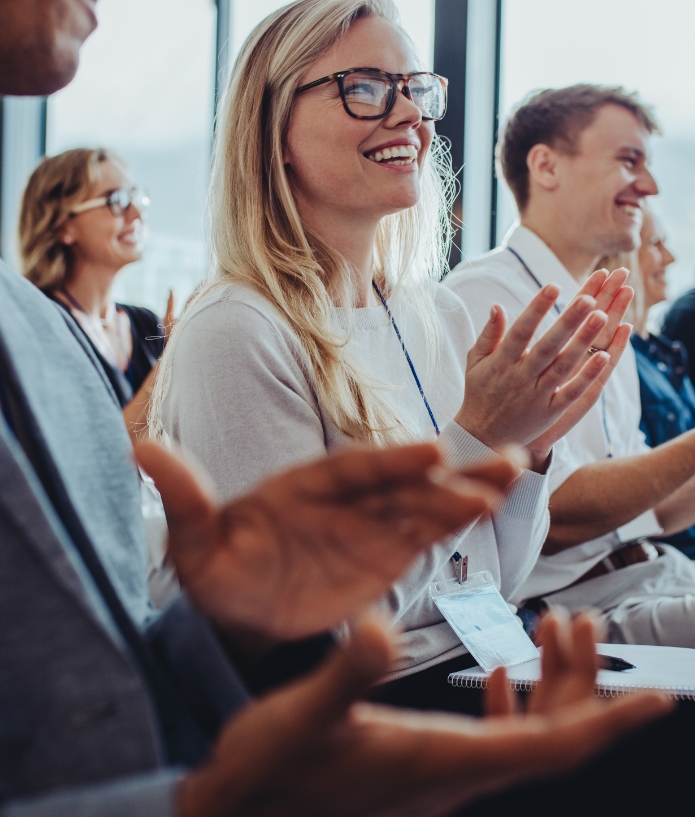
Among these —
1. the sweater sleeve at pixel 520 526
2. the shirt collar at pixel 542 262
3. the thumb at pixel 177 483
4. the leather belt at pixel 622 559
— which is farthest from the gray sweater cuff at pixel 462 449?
the shirt collar at pixel 542 262

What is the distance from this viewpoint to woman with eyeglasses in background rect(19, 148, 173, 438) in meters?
2.77

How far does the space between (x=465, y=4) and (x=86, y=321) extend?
1696 mm

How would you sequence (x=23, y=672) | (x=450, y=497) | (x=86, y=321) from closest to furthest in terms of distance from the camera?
1. (x=450, y=497)
2. (x=23, y=672)
3. (x=86, y=321)

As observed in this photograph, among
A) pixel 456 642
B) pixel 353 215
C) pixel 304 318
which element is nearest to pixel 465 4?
pixel 353 215

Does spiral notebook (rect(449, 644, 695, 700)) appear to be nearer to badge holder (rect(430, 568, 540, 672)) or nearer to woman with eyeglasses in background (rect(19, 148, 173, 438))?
badge holder (rect(430, 568, 540, 672))

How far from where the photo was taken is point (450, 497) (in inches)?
19.1

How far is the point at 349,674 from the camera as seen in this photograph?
0.47 m

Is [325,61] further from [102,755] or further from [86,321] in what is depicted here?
[86,321]

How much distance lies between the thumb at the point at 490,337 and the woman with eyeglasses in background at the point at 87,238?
73.4 inches

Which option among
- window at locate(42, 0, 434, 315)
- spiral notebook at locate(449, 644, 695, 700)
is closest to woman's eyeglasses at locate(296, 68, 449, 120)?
spiral notebook at locate(449, 644, 695, 700)

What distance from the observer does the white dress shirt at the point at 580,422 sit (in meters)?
1.79

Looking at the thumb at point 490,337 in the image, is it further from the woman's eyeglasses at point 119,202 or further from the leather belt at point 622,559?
the woman's eyeglasses at point 119,202

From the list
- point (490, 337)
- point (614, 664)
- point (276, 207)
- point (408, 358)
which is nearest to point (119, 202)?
point (276, 207)

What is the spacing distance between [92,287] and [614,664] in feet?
7.24
